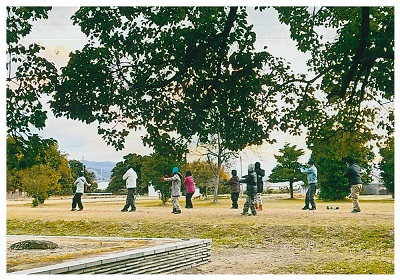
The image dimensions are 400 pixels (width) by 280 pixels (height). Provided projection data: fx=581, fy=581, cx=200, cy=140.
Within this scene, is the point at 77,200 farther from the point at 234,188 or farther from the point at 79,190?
the point at 234,188

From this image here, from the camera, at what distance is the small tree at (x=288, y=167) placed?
7199 millimetres

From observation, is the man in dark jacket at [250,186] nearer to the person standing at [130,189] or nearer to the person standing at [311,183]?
the person standing at [311,183]

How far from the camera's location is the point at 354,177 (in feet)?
24.0

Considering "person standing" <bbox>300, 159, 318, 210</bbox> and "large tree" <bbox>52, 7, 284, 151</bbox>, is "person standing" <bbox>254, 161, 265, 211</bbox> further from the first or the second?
"person standing" <bbox>300, 159, 318, 210</bbox>

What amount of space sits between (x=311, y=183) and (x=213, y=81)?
1.80 metres

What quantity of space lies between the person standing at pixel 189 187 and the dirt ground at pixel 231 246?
0.28 feet

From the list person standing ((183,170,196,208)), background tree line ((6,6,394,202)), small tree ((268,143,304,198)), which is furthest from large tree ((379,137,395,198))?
person standing ((183,170,196,208))

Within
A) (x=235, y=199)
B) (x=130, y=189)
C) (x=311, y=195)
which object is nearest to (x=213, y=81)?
(x=235, y=199)

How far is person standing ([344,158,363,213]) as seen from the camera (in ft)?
23.7

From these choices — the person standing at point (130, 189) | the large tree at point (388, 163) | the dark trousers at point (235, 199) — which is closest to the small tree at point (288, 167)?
the dark trousers at point (235, 199)

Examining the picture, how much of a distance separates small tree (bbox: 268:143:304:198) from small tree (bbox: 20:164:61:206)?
279 cm

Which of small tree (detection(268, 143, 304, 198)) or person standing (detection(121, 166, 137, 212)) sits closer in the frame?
small tree (detection(268, 143, 304, 198))

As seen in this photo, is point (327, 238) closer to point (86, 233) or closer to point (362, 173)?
point (362, 173)

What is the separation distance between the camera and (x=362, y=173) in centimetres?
728
